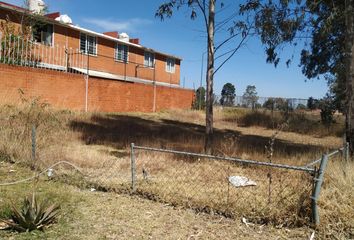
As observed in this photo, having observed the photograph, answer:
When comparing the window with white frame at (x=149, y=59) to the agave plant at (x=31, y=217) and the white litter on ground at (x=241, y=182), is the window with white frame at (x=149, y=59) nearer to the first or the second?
the white litter on ground at (x=241, y=182)

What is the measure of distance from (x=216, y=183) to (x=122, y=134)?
7508 millimetres

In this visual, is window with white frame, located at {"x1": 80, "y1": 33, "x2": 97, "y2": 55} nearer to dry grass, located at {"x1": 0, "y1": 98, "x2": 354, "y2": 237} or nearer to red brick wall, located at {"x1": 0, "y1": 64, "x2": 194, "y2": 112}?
red brick wall, located at {"x1": 0, "y1": 64, "x2": 194, "y2": 112}

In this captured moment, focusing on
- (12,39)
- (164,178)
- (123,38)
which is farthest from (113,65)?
(164,178)

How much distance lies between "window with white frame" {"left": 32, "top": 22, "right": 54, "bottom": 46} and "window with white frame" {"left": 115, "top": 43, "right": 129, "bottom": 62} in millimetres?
7103

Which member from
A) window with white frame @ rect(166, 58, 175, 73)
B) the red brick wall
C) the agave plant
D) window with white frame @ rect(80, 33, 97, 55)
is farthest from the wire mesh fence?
window with white frame @ rect(166, 58, 175, 73)

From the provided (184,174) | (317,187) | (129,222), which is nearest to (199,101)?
(184,174)

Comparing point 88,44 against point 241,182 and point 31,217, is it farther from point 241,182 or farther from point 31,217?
point 31,217

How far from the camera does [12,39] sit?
55.7 ft

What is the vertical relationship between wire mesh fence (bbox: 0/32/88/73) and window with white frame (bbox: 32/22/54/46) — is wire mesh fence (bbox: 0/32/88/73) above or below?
below

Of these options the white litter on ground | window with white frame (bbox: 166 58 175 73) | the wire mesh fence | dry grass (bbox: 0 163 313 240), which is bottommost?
dry grass (bbox: 0 163 313 240)

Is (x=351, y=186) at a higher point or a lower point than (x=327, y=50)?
lower

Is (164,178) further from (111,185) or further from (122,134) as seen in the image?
(122,134)

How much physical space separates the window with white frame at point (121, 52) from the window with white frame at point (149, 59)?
289cm

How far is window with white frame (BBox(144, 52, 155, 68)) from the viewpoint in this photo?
34.6 metres
